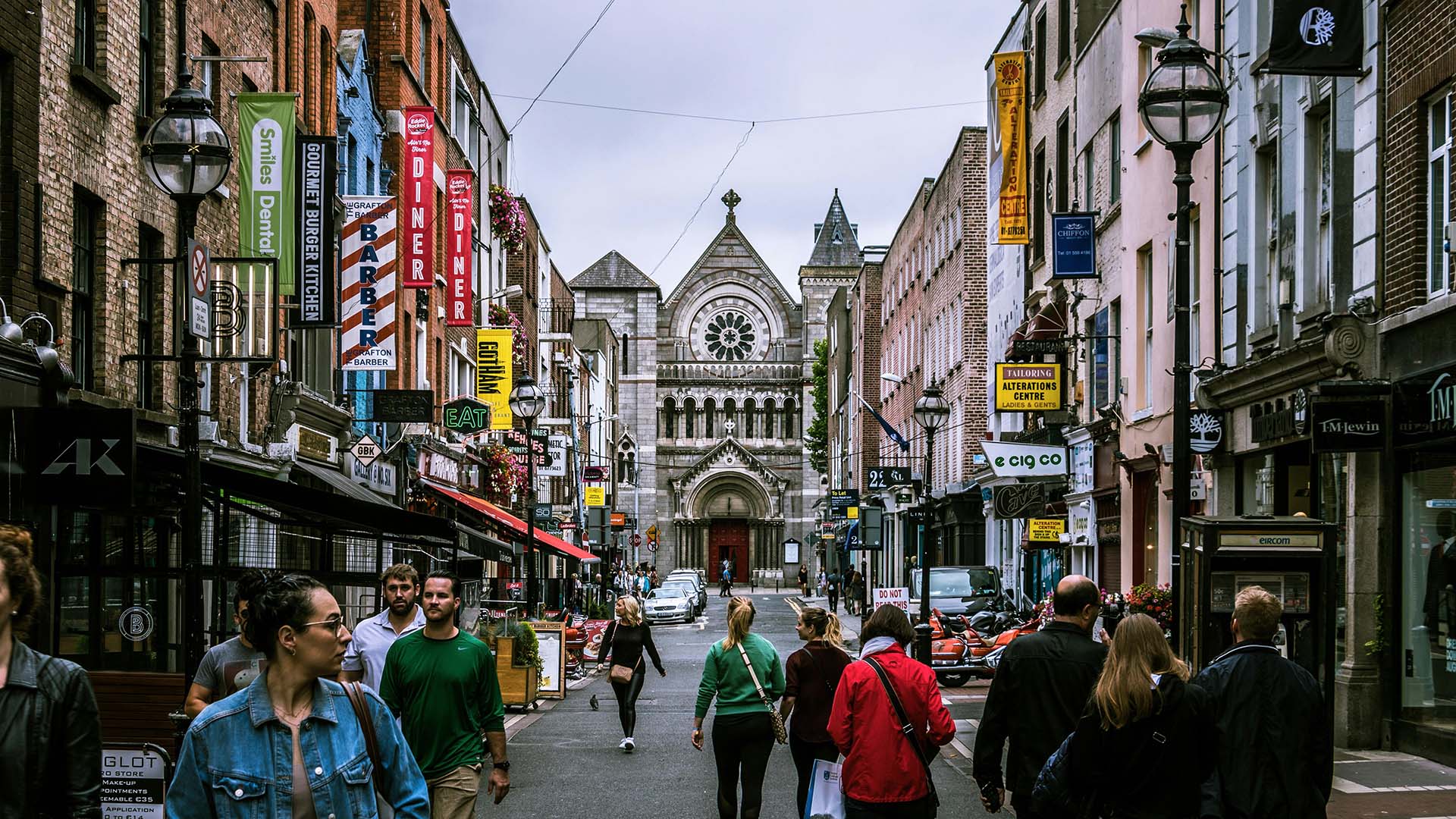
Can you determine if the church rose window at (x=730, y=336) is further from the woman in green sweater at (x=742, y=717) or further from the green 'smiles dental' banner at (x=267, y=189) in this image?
the woman in green sweater at (x=742, y=717)

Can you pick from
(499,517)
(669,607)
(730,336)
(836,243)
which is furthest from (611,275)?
(499,517)

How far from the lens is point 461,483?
40594 millimetres

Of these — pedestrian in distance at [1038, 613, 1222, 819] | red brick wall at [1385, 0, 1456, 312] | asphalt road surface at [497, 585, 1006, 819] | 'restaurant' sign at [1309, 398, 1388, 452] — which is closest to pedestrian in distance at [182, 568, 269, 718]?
pedestrian in distance at [1038, 613, 1222, 819]

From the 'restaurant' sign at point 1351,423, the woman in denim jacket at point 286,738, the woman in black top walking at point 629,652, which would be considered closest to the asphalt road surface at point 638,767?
the woman in black top walking at point 629,652

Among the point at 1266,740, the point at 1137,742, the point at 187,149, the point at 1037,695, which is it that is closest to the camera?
the point at 1137,742

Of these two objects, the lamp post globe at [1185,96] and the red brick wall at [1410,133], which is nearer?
the lamp post globe at [1185,96]

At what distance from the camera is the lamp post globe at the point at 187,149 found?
11664mm

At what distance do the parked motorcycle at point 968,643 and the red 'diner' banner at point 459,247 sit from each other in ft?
44.1

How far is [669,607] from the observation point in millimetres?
51344

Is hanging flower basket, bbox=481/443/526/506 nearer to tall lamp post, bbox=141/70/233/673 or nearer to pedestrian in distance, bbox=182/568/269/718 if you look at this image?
tall lamp post, bbox=141/70/233/673

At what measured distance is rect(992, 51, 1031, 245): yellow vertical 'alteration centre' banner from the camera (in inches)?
1358

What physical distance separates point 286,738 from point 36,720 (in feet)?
2.49

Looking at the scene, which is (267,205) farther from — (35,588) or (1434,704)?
(35,588)

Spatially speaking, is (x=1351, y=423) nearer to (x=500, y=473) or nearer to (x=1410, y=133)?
(x=1410, y=133)
